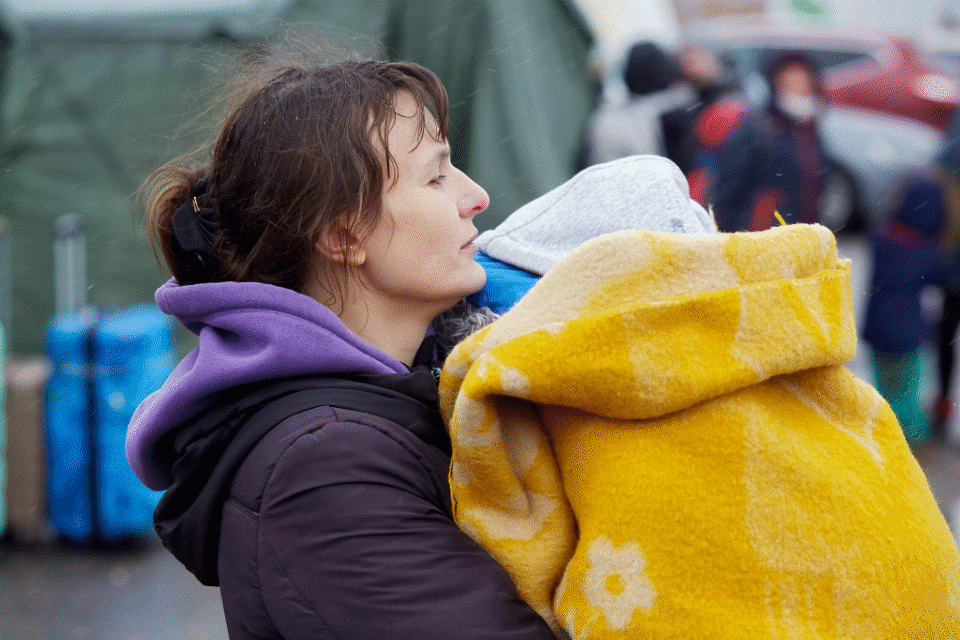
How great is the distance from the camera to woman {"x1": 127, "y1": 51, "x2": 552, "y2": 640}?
1.12 meters

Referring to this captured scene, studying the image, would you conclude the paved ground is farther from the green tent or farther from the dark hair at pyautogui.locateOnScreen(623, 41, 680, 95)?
the dark hair at pyautogui.locateOnScreen(623, 41, 680, 95)

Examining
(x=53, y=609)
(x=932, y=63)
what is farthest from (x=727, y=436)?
(x=932, y=63)

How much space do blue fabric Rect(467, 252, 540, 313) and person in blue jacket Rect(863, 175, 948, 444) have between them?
12.9ft

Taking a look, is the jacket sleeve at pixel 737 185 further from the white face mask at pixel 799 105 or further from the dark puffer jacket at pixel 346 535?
the dark puffer jacket at pixel 346 535

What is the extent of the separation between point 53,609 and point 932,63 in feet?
32.0

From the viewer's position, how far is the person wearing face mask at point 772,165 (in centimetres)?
471

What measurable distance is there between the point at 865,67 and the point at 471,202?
9365 mm

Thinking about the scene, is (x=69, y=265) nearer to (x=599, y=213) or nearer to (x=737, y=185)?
(x=737, y=185)

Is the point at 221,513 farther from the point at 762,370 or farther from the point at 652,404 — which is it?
the point at 762,370

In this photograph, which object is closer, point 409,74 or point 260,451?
point 260,451

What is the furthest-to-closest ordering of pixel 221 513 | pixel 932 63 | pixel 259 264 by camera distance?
pixel 932 63
pixel 259 264
pixel 221 513

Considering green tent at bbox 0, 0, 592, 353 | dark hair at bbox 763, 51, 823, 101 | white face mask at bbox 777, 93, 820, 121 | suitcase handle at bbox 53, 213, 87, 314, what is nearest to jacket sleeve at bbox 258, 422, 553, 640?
green tent at bbox 0, 0, 592, 353

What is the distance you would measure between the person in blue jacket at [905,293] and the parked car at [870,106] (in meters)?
3.72

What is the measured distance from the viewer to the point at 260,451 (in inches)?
47.9
